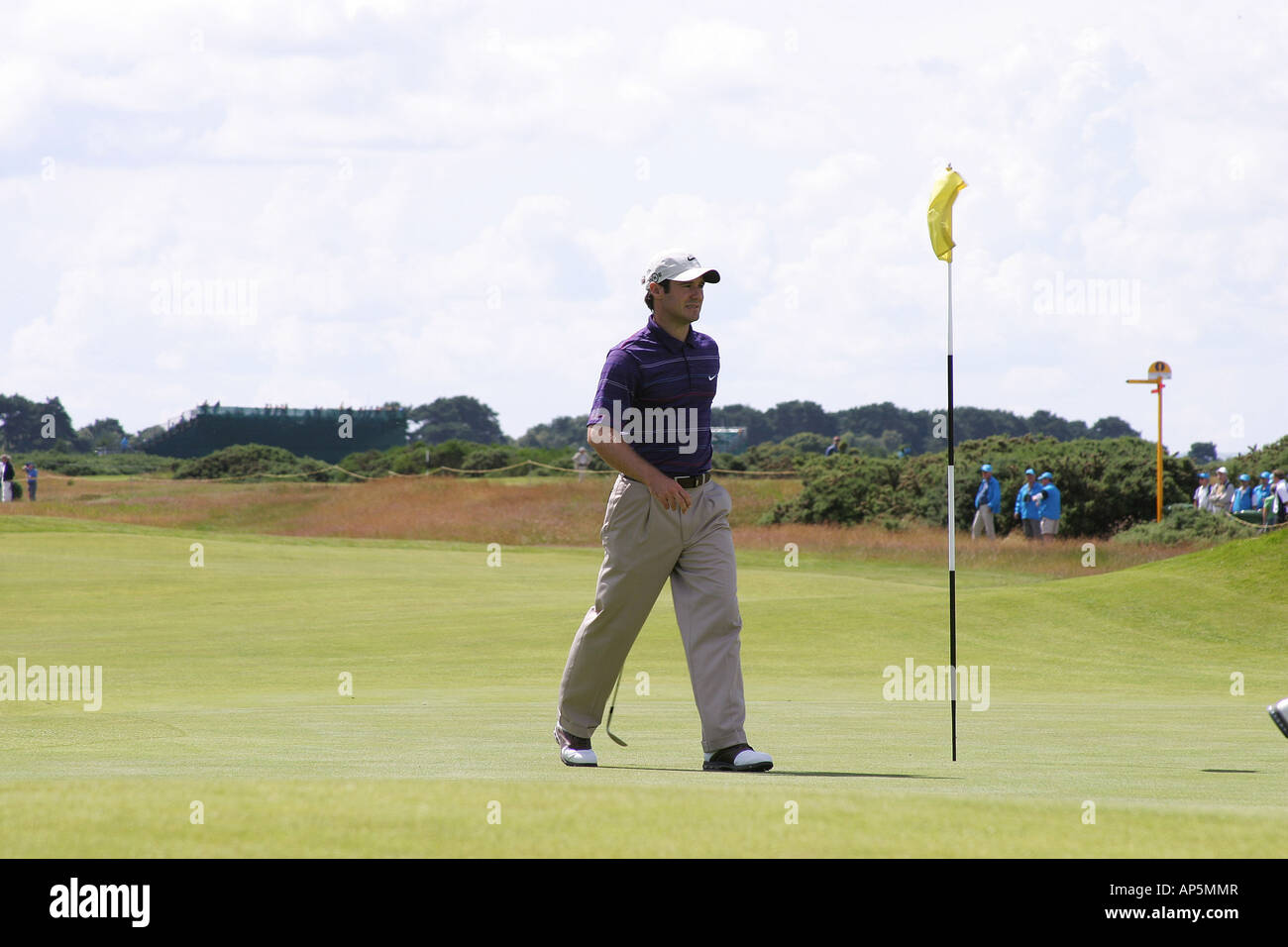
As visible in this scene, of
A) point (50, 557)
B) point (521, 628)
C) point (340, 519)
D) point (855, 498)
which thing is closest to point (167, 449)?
point (340, 519)

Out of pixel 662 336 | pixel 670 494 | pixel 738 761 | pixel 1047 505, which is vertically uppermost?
pixel 662 336

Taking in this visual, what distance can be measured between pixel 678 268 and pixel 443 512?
41.1 meters

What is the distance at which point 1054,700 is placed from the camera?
1341cm

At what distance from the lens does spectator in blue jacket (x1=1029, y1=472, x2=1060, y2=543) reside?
36.2 metres

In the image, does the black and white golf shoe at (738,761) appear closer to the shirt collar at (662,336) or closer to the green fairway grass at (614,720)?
the green fairway grass at (614,720)

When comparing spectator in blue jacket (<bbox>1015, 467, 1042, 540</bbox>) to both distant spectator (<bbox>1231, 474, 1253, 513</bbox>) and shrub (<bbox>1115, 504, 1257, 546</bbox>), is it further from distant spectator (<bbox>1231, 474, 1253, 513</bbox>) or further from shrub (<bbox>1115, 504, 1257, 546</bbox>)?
distant spectator (<bbox>1231, 474, 1253, 513</bbox>)

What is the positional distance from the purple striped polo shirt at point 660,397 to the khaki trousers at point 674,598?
170 mm

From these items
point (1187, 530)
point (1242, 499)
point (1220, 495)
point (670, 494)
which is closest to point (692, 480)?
point (670, 494)

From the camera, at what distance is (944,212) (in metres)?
8.28

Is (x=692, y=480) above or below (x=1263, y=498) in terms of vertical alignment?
above

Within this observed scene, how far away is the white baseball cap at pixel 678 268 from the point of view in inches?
266

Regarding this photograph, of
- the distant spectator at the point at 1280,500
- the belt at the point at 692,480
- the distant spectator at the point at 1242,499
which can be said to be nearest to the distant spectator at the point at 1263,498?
the distant spectator at the point at 1242,499

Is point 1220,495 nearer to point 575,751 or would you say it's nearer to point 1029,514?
point 1029,514
